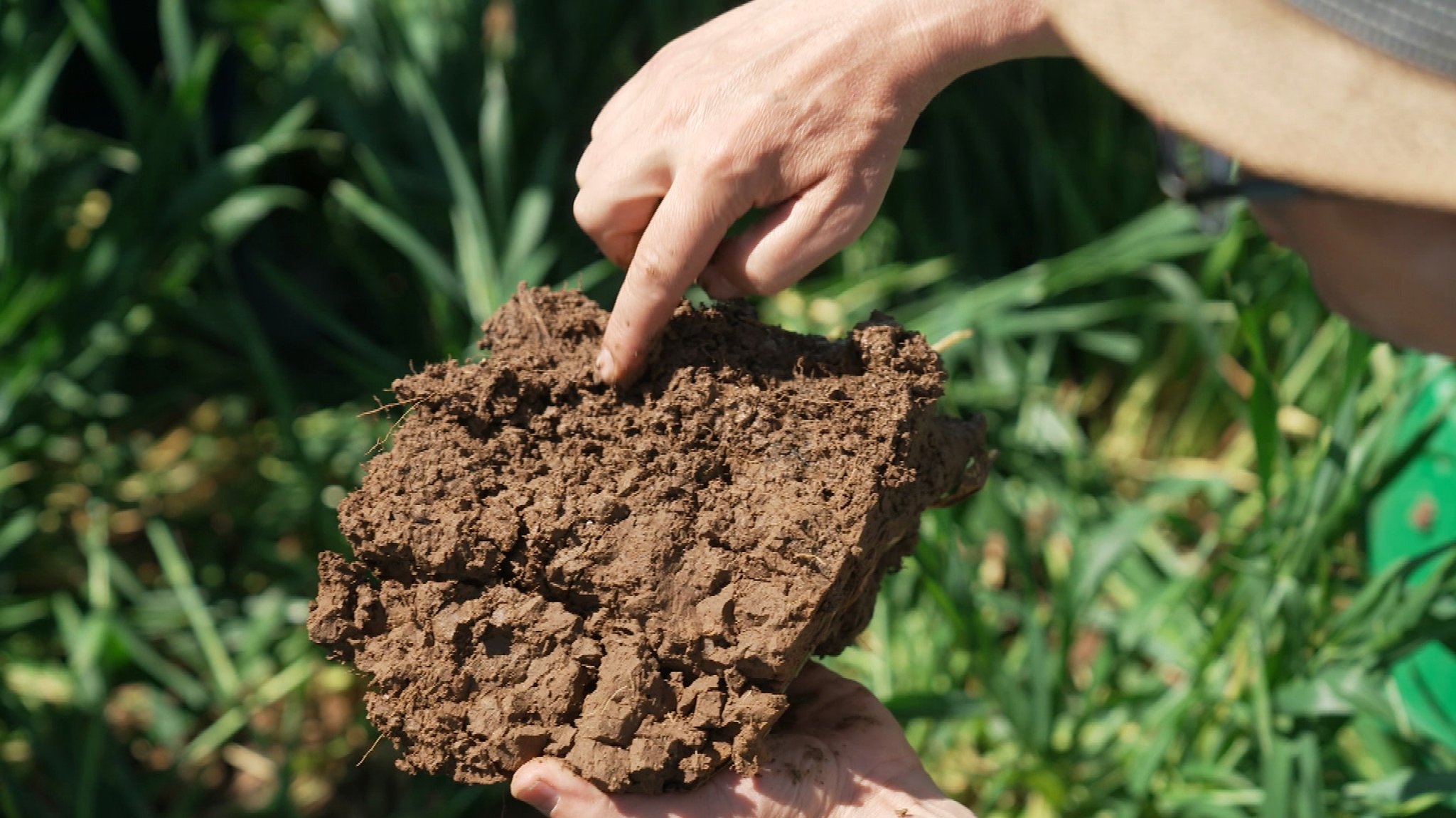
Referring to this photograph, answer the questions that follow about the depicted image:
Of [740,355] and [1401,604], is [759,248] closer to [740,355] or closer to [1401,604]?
[740,355]

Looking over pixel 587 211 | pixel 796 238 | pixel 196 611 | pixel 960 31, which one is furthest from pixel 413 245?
pixel 960 31

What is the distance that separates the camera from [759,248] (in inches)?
40.8

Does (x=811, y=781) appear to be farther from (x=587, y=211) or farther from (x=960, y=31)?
(x=960, y=31)

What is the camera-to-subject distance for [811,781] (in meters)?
1.04

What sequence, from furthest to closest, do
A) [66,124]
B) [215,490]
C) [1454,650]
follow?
[66,124], [215,490], [1454,650]

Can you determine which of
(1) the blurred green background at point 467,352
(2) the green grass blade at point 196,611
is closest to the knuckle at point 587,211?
(1) the blurred green background at point 467,352

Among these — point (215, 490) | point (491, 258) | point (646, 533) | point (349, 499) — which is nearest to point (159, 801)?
point (215, 490)

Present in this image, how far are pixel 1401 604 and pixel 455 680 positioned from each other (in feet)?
4.31

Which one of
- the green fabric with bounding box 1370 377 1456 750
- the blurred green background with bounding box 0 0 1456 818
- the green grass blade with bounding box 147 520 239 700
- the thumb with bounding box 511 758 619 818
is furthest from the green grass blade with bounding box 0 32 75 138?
the green fabric with bounding box 1370 377 1456 750

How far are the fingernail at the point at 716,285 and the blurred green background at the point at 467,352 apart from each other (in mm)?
664

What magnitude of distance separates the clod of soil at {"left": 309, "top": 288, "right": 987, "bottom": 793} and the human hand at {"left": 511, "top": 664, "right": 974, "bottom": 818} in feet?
0.07

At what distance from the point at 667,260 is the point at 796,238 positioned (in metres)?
0.13

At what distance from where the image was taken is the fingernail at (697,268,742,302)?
3.52ft

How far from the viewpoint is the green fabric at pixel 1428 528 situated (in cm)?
163
